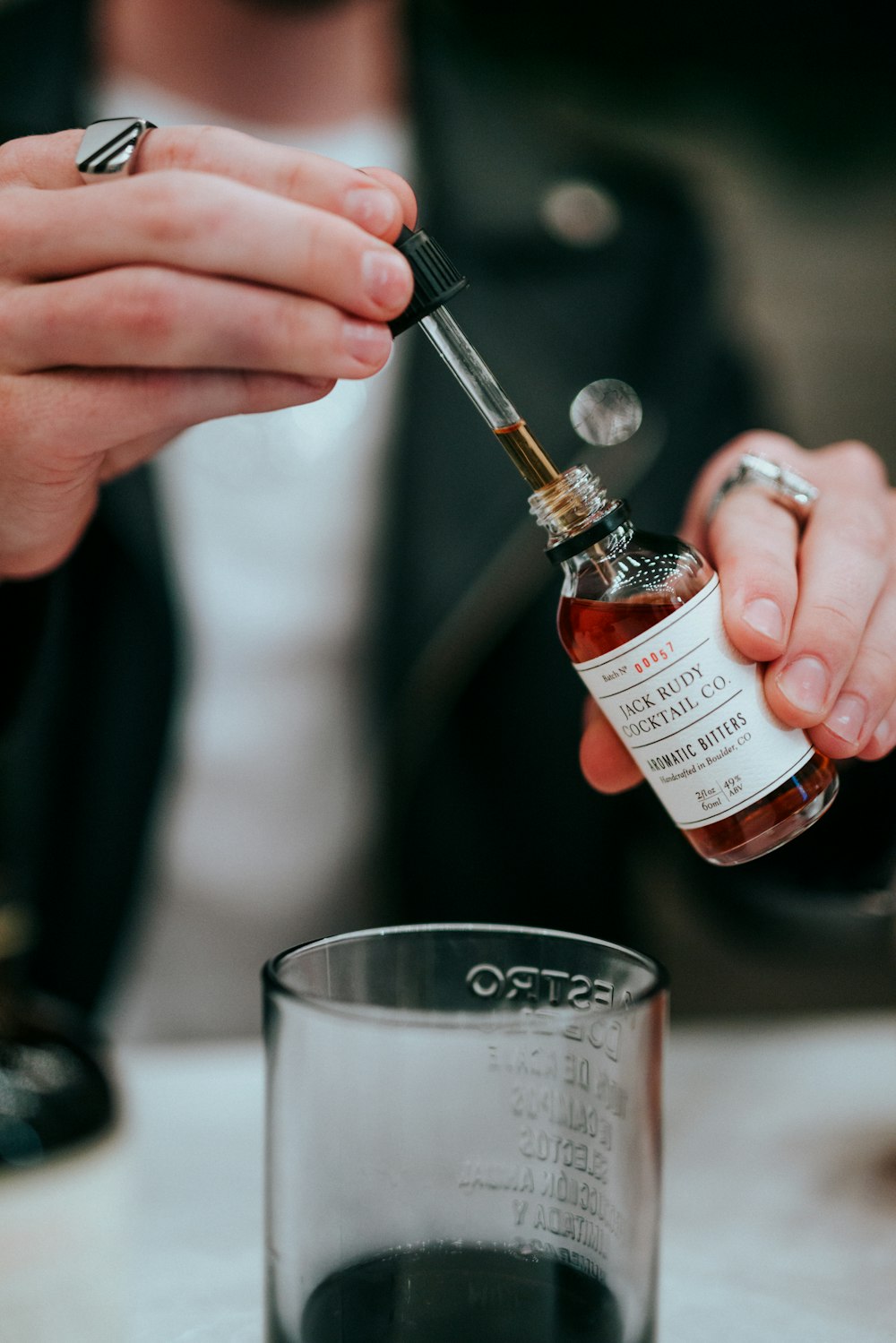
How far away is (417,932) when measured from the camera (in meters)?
0.33

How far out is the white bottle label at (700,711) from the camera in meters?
0.37

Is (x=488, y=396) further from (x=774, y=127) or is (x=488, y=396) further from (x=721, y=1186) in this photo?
(x=774, y=127)

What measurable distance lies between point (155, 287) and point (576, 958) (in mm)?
238

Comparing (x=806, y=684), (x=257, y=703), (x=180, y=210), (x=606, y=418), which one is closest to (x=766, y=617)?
(x=806, y=684)

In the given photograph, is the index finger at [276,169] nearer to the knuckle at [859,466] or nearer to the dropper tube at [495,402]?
the dropper tube at [495,402]

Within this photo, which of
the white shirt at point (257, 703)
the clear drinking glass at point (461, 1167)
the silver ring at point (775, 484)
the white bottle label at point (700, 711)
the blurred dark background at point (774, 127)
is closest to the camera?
the clear drinking glass at point (461, 1167)

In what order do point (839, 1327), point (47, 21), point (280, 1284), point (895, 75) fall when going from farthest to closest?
point (895, 75), point (47, 21), point (839, 1327), point (280, 1284)

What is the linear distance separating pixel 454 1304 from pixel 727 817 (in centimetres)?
18

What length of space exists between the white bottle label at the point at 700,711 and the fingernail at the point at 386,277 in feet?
0.45

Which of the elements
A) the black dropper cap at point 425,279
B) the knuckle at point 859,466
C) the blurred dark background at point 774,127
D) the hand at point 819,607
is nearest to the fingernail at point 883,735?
the hand at point 819,607

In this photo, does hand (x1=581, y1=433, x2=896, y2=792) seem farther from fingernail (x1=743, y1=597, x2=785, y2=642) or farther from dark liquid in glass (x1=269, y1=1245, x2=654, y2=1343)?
dark liquid in glass (x1=269, y1=1245, x2=654, y2=1343)

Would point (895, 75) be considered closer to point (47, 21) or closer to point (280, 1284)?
point (47, 21)

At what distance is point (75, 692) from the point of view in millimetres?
1010

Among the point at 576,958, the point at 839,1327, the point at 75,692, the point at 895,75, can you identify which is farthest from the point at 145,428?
the point at 895,75
